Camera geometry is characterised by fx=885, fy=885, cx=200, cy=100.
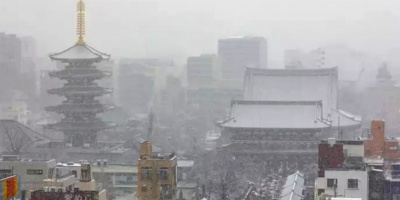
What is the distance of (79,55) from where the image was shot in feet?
89.5

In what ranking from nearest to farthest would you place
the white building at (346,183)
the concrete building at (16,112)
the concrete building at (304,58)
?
the white building at (346,183) → the concrete building at (16,112) → the concrete building at (304,58)

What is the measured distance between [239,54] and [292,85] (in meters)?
21.5

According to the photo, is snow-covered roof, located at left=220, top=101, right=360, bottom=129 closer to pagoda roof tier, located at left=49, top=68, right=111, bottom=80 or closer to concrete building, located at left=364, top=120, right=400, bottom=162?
pagoda roof tier, located at left=49, top=68, right=111, bottom=80

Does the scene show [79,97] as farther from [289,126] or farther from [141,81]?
[141,81]

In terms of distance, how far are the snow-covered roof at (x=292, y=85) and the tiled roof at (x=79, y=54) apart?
611 centimetres

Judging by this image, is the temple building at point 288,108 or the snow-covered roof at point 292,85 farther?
the snow-covered roof at point 292,85

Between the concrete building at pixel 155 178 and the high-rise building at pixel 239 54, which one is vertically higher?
the high-rise building at pixel 239 54

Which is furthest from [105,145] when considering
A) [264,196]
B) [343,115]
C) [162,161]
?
[162,161]

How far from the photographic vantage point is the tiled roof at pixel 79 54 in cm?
2708

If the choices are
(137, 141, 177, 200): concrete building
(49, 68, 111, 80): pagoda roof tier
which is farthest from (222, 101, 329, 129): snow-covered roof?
(137, 141, 177, 200): concrete building

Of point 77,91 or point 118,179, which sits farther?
point 77,91

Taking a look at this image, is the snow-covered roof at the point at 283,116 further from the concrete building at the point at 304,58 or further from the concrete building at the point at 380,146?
the concrete building at the point at 304,58

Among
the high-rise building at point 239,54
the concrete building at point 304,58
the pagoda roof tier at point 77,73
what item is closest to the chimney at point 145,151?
the pagoda roof tier at point 77,73

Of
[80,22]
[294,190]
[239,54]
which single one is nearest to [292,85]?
[80,22]
